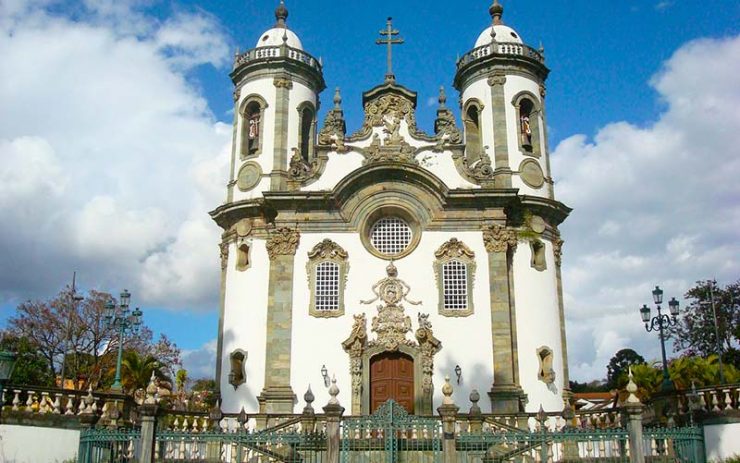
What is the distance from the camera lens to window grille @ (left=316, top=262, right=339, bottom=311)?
82.1 feet

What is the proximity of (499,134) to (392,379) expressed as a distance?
1008 cm

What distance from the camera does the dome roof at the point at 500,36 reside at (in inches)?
1187

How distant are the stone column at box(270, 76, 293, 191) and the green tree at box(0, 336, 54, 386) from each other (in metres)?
16.1

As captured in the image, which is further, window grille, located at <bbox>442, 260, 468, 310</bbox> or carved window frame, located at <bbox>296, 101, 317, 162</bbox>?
carved window frame, located at <bbox>296, 101, 317, 162</bbox>

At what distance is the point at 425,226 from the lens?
25.5 meters

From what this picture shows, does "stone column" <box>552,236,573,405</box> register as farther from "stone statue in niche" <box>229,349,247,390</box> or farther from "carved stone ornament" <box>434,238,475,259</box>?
"stone statue in niche" <box>229,349,247,390</box>

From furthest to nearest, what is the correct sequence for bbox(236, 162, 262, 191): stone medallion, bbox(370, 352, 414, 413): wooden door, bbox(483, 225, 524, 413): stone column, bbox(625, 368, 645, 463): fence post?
bbox(236, 162, 262, 191): stone medallion
bbox(370, 352, 414, 413): wooden door
bbox(483, 225, 524, 413): stone column
bbox(625, 368, 645, 463): fence post

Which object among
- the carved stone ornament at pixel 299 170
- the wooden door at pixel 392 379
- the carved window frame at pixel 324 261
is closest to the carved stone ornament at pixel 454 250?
the carved window frame at pixel 324 261

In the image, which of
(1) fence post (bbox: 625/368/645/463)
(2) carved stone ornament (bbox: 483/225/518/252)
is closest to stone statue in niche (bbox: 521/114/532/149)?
(2) carved stone ornament (bbox: 483/225/518/252)

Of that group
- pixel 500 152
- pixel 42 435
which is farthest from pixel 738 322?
pixel 42 435

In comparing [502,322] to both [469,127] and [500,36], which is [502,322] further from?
[500,36]

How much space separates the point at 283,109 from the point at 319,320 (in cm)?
874

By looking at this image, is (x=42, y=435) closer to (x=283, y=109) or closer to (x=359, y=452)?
(x=359, y=452)

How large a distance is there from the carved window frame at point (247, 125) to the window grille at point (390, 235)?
5.78 metres
